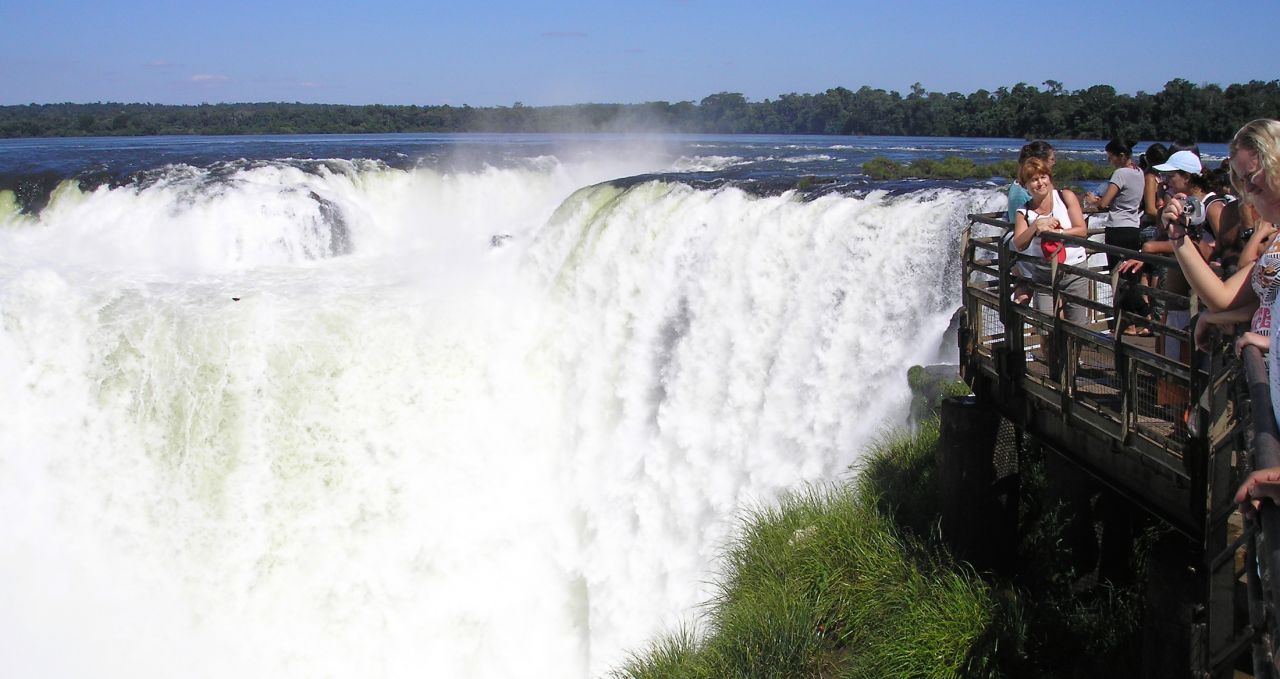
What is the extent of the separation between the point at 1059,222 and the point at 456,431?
8.77 meters

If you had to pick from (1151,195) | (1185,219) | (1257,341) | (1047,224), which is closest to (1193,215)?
(1185,219)

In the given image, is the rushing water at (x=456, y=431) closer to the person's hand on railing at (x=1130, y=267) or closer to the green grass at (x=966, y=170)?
the person's hand on railing at (x=1130, y=267)

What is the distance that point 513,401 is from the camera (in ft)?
42.8

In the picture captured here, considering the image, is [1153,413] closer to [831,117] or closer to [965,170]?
[965,170]

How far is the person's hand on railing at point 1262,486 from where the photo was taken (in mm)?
2064

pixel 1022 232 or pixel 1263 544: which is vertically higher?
pixel 1022 232

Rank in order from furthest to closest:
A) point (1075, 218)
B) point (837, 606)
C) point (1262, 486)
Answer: point (837, 606)
point (1075, 218)
point (1262, 486)

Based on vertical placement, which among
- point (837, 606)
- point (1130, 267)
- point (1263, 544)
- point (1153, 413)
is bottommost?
point (837, 606)

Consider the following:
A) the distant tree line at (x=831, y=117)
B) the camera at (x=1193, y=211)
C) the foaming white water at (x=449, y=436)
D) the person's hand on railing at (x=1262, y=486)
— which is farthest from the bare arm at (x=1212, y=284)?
the distant tree line at (x=831, y=117)

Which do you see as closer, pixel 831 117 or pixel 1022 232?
pixel 1022 232

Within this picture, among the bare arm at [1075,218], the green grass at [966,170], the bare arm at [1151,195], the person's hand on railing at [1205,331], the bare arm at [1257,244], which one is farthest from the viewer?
the green grass at [966,170]

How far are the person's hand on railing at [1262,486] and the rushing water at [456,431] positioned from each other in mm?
6665

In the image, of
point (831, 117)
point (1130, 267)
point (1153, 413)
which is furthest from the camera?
point (831, 117)

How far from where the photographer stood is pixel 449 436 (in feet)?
41.4
